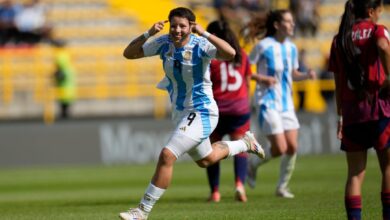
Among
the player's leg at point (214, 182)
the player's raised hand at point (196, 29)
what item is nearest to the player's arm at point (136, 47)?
the player's raised hand at point (196, 29)

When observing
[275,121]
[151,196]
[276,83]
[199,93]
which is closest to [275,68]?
[276,83]

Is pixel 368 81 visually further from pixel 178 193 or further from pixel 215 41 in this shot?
pixel 178 193

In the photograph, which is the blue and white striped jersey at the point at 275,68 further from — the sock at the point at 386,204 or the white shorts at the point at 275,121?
the sock at the point at 386,204

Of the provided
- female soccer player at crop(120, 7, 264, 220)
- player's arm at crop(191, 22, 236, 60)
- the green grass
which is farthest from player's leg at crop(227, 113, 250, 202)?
player's arm at crop(191, 22, 236, 60)

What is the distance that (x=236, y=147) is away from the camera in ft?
37.6

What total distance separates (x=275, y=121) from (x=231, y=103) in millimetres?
736

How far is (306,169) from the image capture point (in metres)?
20.2

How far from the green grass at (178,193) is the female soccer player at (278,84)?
0.72 metres

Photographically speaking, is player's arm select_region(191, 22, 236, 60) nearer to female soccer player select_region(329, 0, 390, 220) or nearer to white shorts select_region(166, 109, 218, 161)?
white shorts select_region(166, 109, 218, 161)

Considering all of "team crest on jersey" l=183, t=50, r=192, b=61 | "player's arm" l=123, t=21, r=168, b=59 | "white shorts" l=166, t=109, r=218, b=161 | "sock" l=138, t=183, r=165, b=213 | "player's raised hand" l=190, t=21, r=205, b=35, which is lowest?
"sock" l=138, t=183, r=165, b=213

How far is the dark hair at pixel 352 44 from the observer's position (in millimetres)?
8906

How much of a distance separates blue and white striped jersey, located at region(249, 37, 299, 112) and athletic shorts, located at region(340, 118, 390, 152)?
5459 millimetres

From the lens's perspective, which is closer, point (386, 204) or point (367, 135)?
point (367, 135)

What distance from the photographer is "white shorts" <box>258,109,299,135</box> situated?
14250 mm
